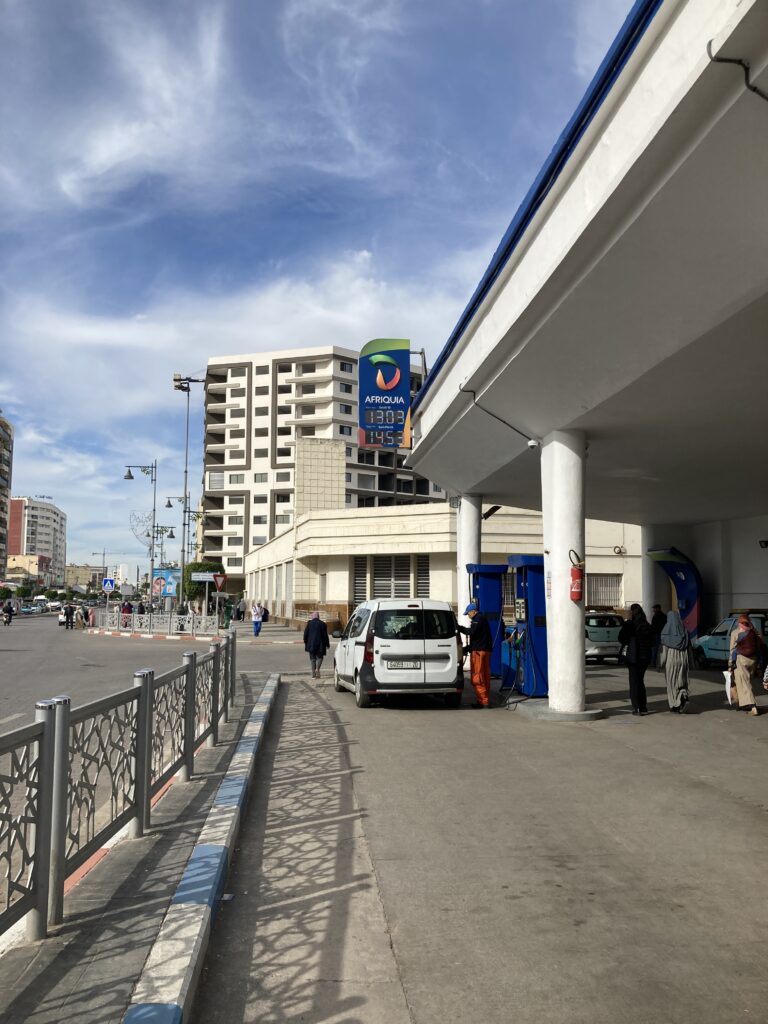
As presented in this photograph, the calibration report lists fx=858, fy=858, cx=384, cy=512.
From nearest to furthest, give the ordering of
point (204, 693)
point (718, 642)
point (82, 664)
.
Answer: point (204, 693), point (718, 642), point (82, 664)

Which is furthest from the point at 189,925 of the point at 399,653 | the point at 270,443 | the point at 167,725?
the point at 270,443

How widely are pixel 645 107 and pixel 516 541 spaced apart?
110ft

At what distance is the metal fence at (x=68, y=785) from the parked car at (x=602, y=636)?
18157mm

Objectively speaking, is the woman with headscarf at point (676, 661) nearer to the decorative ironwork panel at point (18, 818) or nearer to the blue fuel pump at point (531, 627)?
the blue fuel pump at point (531, 627)

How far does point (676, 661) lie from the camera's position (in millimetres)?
13188

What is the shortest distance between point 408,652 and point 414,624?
47cm

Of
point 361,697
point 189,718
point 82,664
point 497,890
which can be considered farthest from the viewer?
point 82,664

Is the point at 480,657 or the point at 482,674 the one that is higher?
the point at 480,657

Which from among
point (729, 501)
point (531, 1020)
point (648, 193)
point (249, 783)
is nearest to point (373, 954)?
point (531, 1020)

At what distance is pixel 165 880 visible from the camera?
5027mm

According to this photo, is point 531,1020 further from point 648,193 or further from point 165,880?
point 648,193

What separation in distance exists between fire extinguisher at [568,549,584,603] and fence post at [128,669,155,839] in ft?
26.2

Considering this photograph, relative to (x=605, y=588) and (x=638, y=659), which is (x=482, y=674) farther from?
(x=605, y=588)

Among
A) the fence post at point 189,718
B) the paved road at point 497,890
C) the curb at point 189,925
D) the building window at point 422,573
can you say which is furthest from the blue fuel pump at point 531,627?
the building window at point 422,573
